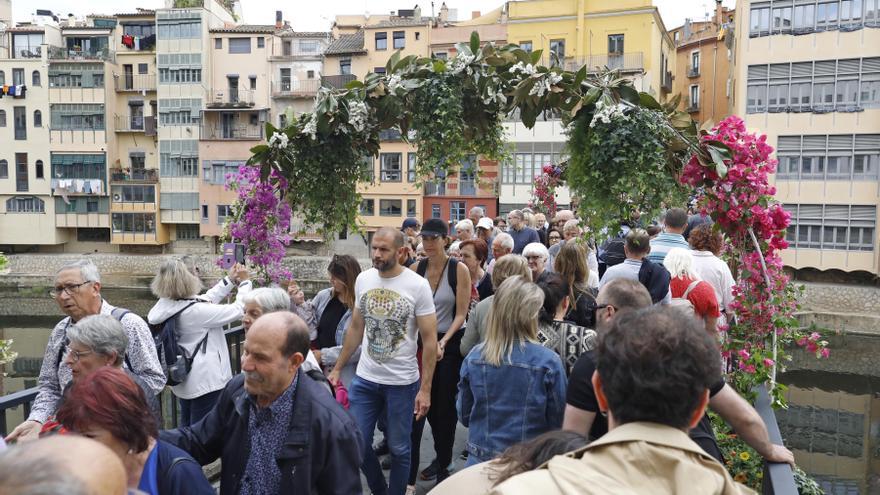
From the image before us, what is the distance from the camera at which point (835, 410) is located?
18281 mm

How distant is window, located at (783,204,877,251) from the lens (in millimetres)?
29672

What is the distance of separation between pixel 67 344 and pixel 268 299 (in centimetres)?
104

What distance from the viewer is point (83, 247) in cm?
4600

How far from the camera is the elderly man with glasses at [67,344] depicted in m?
3.75

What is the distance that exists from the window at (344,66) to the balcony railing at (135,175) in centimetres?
1335

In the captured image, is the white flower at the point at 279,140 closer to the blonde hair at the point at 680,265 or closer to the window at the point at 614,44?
the blonde hair at the point at 680,265

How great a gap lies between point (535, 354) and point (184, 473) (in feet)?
5.63

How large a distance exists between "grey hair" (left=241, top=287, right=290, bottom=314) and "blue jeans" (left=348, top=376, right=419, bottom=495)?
0.94 metres

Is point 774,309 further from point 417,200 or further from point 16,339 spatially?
point 417,200

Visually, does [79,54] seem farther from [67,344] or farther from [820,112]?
[67,344]

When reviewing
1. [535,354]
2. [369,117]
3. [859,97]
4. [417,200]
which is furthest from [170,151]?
[535,354]

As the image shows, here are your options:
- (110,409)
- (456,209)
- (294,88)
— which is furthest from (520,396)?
(294,88)

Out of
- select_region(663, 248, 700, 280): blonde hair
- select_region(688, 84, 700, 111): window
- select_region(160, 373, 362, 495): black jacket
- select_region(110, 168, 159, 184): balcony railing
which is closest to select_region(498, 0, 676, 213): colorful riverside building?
select_region(688, 84, 700, 111): window

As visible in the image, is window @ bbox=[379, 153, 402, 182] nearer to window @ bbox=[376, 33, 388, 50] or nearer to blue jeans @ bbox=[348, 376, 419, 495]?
window @ bbox=[376, 33, 388, 50]
